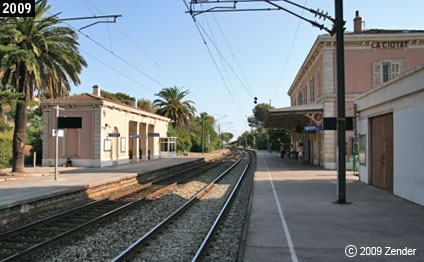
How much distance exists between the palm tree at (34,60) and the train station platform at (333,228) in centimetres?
1346

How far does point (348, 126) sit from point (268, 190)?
4.20 m

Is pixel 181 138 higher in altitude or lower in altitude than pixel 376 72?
lower

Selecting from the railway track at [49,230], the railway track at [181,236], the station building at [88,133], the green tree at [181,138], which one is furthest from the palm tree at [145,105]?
the railway track at [181,236]

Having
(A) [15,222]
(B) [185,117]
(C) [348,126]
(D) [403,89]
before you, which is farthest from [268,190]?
(B) [185,117]

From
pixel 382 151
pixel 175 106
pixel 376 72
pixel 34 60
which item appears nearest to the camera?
pixel 382 151

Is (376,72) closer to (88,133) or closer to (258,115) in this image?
(88,133)

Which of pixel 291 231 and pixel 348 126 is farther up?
pixel 348 126

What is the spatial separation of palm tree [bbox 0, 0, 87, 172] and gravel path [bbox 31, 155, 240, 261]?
1015cm

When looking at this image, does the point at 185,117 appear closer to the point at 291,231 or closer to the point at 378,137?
the point at 378,137

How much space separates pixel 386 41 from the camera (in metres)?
23.7

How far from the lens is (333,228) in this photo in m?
7.18

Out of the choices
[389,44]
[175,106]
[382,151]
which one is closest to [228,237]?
[382,151]

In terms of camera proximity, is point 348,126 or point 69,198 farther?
point 69,198

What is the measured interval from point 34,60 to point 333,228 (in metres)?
16.2
